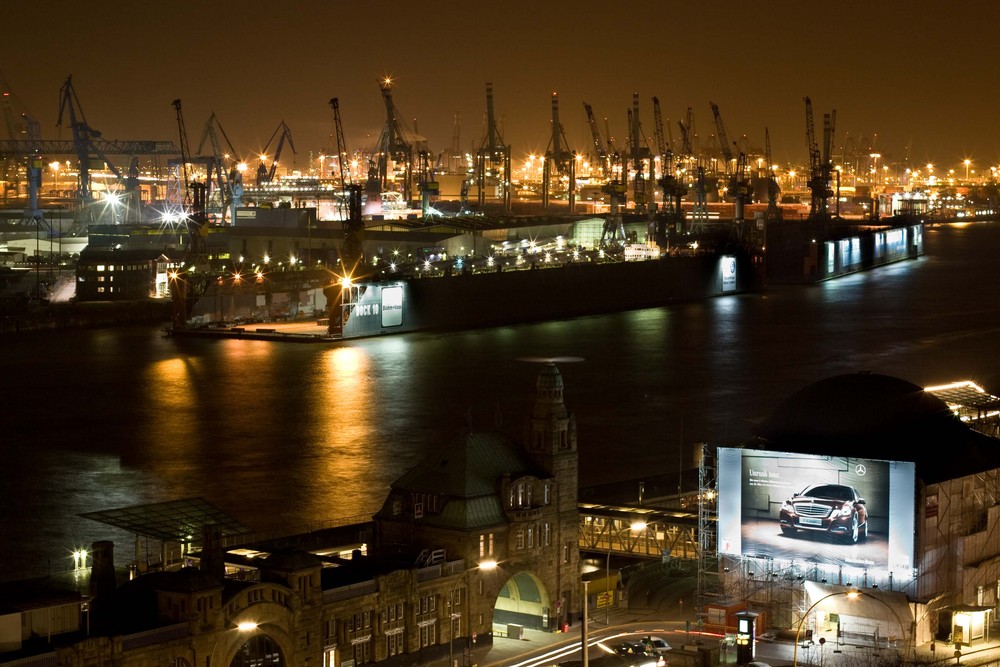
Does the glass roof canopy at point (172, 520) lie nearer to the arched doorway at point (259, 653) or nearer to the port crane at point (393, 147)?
the arched doorway at point (259, 653)

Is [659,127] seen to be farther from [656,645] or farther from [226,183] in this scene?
[656,645]

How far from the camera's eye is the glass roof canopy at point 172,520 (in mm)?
14203

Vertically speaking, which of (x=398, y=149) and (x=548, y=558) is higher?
(x=398, y=149)

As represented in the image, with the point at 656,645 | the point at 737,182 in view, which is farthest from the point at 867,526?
the point at 737,182

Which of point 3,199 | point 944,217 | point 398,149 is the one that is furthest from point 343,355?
point 944,217

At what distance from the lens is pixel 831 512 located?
14094mm

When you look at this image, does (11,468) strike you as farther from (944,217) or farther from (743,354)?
(944,217)

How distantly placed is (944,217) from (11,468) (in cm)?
12078

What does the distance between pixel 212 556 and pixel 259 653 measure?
3.57 feet

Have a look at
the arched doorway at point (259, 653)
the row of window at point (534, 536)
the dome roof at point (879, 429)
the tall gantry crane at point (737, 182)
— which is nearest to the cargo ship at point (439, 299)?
the tall gantry crane at point (737, 182)

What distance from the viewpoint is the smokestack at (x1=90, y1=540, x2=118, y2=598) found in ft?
40.2

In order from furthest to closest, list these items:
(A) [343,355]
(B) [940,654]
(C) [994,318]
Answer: (C) [994,318] → (A) [343,355] → (B) [940,654]

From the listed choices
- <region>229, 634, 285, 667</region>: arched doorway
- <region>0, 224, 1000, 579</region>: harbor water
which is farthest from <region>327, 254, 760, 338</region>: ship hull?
<region>229, 634, 285, 667</region>: arched doorway

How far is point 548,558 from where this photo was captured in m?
14.4
